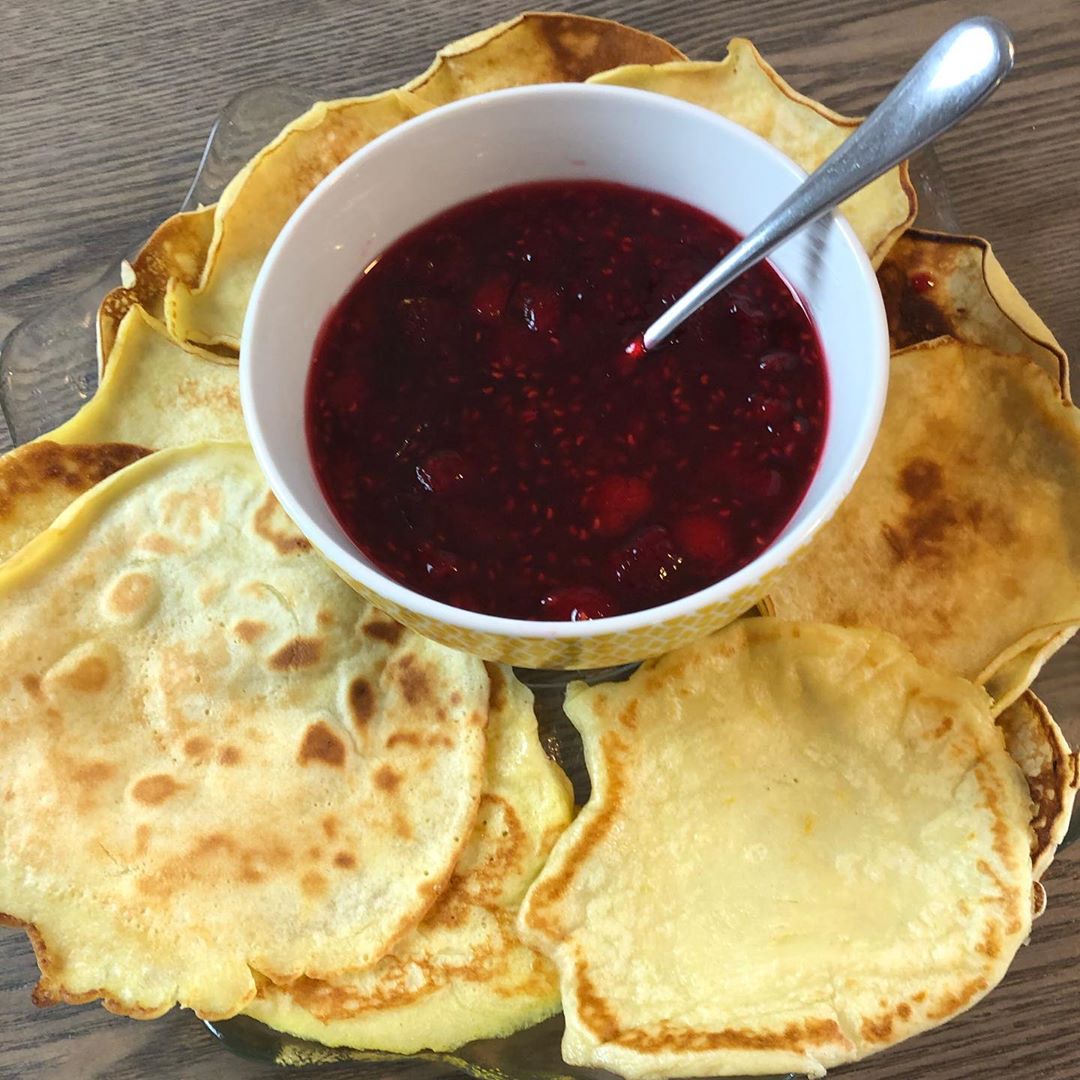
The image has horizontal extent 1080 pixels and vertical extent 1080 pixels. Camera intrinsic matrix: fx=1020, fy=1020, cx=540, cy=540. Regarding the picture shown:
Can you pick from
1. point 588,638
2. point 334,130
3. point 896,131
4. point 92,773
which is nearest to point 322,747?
point 92,773

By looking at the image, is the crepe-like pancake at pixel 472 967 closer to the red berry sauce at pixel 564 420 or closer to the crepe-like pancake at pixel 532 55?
the red berry sauce at pixel 564 420

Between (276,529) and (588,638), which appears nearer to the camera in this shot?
(588,638)

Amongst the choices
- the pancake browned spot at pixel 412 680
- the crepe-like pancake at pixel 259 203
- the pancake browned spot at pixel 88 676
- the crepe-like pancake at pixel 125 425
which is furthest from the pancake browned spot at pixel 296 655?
the crepe-like pancake at pixel 259 203

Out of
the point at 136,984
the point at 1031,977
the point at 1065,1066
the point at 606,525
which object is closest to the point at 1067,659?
the point at 1031,977

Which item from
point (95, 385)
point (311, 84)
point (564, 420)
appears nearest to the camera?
point (564, 420)

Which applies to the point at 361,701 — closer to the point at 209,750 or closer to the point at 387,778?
the point at 387,778

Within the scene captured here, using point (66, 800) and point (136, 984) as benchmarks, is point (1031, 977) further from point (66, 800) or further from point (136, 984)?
point (66, 800)

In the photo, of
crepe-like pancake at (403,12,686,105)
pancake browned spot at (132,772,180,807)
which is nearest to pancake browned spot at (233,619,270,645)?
pancake browned spot at (132,772,180,807)

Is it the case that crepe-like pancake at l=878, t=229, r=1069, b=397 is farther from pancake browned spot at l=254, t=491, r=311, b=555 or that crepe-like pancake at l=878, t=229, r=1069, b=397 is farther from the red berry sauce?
pancake browned spot at l=254, t=491, r=311, b=555
